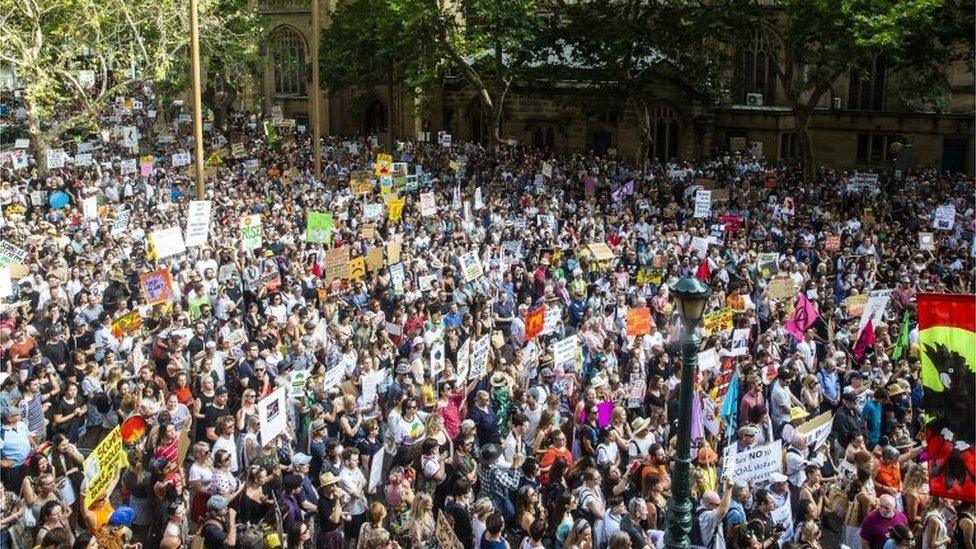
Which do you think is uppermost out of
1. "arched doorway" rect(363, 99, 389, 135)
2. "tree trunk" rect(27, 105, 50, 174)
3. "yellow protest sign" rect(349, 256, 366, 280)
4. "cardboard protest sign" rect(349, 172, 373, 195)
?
"arched doorway" rect(363, 99, 389, 135)

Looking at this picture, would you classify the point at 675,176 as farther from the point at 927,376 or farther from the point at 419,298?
the point at 927,376

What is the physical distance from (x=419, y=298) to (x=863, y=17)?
614 inches

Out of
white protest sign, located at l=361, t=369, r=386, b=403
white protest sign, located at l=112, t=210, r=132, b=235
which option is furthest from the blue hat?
white protest sign, located at l=112, t=210, r=132, b=235

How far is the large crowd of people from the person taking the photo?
27.6 ft

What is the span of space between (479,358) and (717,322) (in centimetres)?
351

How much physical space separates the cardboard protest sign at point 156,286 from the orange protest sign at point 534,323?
17.4ft

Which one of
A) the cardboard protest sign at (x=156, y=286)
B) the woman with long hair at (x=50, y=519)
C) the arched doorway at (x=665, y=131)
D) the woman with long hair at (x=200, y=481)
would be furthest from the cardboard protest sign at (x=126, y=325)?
the arched doorway at (x=665, y=131)

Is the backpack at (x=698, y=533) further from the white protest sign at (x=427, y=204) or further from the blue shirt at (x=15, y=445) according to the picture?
the white protest sign at (x=427, y=204)

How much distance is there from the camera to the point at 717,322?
43.2 feet

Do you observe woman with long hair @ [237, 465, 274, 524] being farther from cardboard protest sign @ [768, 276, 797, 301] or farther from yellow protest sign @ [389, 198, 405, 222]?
yellow protest sign @ [389, 198, 405, 222]

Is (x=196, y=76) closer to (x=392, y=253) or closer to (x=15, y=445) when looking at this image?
(x=392, y=253)

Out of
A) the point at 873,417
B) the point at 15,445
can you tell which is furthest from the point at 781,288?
the point at 15,445

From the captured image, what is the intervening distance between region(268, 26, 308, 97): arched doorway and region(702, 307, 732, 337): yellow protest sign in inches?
1469

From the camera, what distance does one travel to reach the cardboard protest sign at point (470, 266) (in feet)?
52.2
